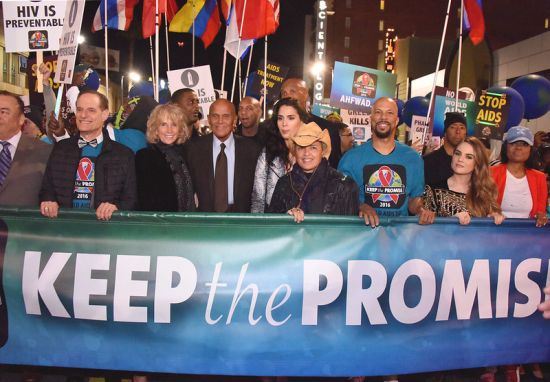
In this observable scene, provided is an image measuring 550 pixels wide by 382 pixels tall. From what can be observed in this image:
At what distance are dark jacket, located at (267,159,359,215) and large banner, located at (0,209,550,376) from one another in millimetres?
400

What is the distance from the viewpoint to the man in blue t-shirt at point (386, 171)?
15.7 feet

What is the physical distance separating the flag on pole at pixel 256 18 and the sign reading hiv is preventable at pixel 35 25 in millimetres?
3334

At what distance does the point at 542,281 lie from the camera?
4160 mm

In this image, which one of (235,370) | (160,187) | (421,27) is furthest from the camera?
(421,27)

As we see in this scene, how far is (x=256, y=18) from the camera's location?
984 centimetres

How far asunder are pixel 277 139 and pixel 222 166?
2.09 ft

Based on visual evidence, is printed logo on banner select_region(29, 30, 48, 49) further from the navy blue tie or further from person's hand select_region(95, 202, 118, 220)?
person's hand select_region(95, 202, 118, 220)

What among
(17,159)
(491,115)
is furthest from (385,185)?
(491,115)

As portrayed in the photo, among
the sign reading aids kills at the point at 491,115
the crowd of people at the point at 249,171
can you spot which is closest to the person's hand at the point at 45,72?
the crowd of people at the point at 249,171

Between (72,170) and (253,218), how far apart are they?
1.59m

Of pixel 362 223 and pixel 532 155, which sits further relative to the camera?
→ pixel 532 155

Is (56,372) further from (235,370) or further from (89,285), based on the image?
(235,370)

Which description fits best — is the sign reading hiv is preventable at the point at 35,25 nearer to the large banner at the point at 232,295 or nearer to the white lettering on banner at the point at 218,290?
the large banner at the point at 232,295

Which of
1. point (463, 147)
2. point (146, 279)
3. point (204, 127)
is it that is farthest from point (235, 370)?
point (204, 127)
